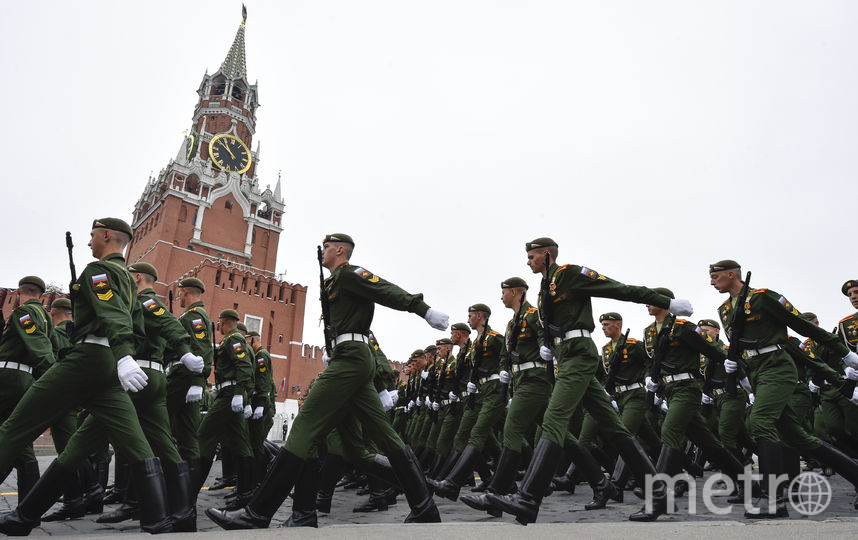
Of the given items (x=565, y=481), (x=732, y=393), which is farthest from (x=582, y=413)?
(x=732, y=393)

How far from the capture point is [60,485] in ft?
12.0

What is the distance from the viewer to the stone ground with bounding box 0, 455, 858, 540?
2.78 meters

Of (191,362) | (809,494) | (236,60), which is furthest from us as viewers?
(236,60)

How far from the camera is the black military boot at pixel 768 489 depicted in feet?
13.9

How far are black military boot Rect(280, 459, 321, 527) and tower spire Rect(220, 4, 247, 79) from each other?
6897cm

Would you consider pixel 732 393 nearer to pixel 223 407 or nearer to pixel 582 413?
pixel 582 413

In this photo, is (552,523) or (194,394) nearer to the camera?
(552,523)

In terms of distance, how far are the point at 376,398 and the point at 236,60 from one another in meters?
72.5

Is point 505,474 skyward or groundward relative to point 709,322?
groundward

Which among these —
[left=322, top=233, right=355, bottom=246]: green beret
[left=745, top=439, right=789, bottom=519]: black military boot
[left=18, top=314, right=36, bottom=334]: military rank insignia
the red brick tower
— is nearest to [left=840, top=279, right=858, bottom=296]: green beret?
[left=745, top=439, right=789, bottom=519]: black military boot

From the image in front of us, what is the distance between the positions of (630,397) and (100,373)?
16.6ft

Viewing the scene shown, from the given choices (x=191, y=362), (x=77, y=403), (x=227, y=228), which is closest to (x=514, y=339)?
(x=191, y=362)

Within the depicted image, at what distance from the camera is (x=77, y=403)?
Answer: 3.44m

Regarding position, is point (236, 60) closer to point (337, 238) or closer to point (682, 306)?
point (337, 238)
